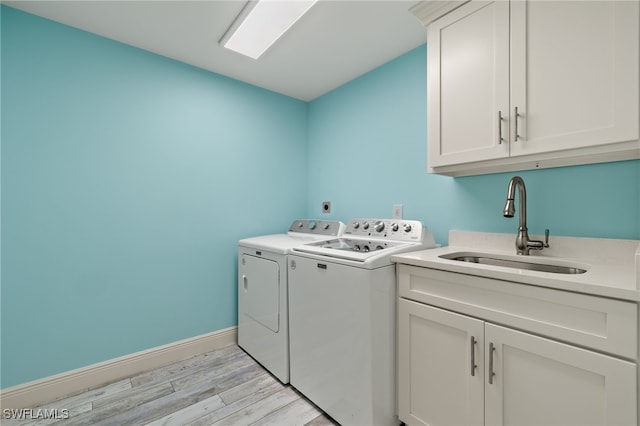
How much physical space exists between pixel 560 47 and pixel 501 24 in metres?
0.28

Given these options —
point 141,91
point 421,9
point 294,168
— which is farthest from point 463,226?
point 141,91

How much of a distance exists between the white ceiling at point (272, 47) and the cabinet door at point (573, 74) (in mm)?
711

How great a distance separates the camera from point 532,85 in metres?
1.18

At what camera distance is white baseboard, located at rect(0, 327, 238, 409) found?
5.18 ft

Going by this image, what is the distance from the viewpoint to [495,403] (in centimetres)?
106

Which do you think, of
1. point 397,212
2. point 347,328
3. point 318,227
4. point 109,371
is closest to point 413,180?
point 397,212

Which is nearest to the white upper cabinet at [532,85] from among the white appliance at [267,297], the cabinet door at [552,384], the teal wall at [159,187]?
the teal wall at [159,187]

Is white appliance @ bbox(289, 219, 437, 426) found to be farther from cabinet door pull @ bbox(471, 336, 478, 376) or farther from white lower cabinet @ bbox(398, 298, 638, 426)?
cabinet door pull @ bbox(471, 336, 478, 376)

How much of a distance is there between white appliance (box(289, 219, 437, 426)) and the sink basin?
216mm

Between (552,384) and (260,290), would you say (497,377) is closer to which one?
(552,384)

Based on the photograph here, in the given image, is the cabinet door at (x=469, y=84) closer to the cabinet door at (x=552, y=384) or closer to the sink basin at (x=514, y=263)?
the sink basin at (x=514, y=263)

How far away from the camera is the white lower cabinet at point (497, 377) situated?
0.85 m

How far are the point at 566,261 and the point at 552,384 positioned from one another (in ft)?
1.91

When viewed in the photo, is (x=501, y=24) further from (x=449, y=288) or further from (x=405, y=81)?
(x=449, y=288)
